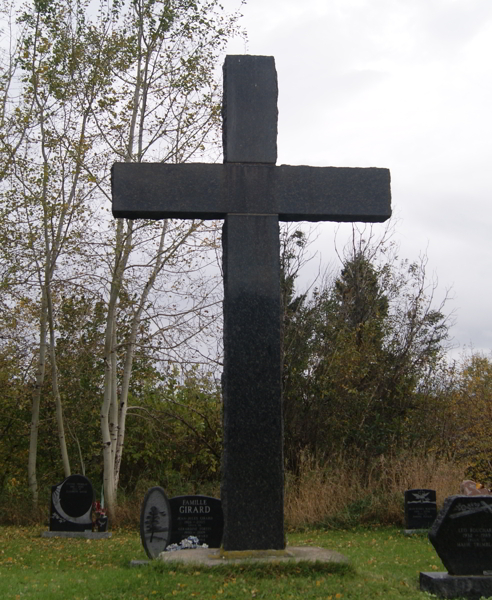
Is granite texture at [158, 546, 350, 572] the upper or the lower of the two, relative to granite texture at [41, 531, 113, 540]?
upper

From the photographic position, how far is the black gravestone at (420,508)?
12.1 m

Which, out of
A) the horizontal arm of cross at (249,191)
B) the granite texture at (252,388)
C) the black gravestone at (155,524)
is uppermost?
the horizontal arm of cross at (249,191)

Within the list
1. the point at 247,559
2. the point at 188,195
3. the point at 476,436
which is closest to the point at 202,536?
the point at 247,559

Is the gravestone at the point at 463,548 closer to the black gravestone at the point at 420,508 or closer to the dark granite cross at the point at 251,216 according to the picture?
the dark granite cross at the point at 251,216

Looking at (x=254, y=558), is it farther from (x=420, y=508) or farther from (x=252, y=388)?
(x=420, y=508)

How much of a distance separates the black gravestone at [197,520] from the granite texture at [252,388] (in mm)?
2124

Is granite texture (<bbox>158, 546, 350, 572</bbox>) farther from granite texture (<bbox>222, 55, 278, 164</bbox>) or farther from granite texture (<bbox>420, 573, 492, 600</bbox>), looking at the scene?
granite texture (<bbox>222, 55, 278, 164</bbox>)

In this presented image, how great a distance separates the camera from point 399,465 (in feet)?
48.0

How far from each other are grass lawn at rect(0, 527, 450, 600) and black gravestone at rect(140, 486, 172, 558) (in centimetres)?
62

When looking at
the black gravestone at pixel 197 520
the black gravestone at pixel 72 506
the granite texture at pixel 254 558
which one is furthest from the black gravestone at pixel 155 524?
the black gravestone at pixel 72 506

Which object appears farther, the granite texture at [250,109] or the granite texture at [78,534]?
the granite texture at [78,534]

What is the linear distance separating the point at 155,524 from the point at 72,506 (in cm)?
554

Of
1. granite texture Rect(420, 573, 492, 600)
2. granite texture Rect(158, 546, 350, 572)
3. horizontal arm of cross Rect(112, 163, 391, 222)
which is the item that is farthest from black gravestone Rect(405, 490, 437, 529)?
horizontal arm of cross Rect(112, 163, 391, 222)

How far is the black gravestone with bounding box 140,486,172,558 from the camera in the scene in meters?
8.06
